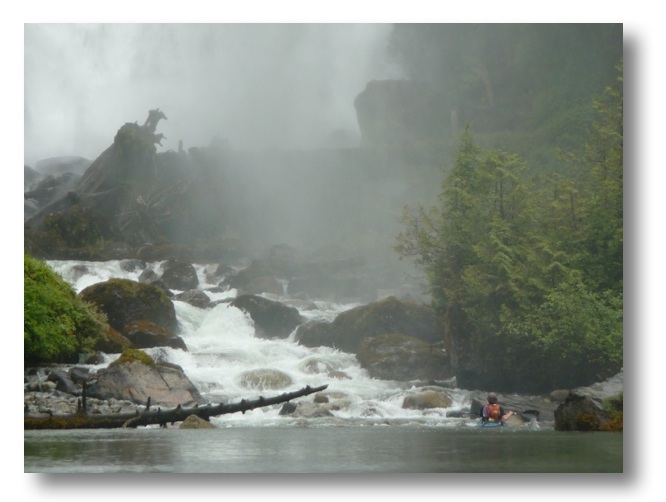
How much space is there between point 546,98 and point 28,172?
7.50 meters

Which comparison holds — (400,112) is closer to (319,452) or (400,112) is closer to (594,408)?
(594,408)

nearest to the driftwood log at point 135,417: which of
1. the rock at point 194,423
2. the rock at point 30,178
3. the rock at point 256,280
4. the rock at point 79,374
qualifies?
the rock at point 194,423

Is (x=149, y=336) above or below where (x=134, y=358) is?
above

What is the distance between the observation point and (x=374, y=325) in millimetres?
15469

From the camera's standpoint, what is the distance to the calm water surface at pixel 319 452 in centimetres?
891

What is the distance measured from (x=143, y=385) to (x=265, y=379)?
8.67ft

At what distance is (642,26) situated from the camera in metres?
10.3

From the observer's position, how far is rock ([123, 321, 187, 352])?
15.5m

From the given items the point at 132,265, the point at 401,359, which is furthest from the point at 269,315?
the point at 132,265

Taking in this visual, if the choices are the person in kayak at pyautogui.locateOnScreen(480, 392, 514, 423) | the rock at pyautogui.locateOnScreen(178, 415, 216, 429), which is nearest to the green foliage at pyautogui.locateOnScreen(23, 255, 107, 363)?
the rock at pyautogui.locateOnScreen(178, 415, 216, 429)

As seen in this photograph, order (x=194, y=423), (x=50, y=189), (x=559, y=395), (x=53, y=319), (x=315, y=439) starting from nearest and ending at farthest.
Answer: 1. (x=315, y=439)
2. (x=50, y=189)
3. (x=194, y=423)
4. (x=559, y=395)
5. (x=53, y=319)

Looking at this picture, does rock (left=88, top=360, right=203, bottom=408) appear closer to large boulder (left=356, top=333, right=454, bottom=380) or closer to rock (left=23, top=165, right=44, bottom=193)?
large boulder (left=356, top=333, right=454, bottom=380)
